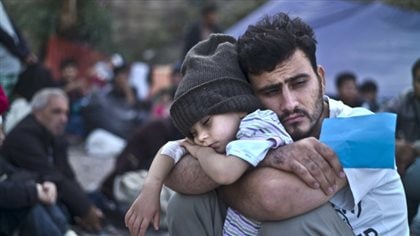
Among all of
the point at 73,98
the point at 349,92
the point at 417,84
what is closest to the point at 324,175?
the point at 417,84

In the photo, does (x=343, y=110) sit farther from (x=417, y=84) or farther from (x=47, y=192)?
(x=417, y=84)

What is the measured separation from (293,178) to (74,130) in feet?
26.2

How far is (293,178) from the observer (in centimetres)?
266

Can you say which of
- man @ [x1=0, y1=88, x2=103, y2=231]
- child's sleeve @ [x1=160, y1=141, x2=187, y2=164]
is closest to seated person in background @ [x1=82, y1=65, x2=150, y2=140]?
man @ [x1=0, y1=88, x2=103, y2=231]

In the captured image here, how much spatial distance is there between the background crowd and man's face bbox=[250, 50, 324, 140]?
0.58m

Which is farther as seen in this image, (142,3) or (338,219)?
(142,3)

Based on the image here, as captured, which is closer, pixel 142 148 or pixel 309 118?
pixel 309 118

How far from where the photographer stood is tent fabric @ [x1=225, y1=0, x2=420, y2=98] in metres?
8.12

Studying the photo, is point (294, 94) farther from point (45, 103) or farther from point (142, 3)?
point (142, 3)

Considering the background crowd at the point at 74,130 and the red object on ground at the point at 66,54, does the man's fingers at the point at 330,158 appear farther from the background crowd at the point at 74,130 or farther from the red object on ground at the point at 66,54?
the red object on ground at the point at 66,54

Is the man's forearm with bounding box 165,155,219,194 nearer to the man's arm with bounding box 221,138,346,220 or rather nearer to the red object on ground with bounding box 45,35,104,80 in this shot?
the man's arm with bounding box 221,138,346,220

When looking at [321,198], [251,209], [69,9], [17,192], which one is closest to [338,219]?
[321,198]

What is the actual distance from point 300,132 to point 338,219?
13.3 inches

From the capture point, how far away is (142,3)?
18172 millimetres
